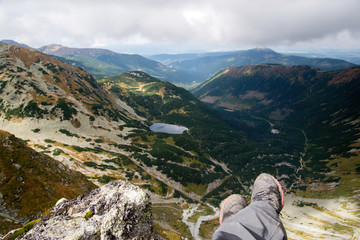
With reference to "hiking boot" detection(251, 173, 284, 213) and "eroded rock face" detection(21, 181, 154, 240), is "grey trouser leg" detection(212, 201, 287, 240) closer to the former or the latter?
"hiking boot" detection(251, 173, 284, 213)

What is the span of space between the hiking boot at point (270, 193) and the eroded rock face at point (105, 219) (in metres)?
7.17

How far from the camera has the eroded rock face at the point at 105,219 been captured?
8.80 metres

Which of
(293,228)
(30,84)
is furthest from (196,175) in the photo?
(30,84)

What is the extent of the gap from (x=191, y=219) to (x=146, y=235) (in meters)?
85.6

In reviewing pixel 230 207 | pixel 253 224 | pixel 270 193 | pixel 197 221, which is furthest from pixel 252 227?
pixel 197 221

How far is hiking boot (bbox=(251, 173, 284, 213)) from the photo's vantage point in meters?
11.3

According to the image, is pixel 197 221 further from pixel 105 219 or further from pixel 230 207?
pixel 105 219

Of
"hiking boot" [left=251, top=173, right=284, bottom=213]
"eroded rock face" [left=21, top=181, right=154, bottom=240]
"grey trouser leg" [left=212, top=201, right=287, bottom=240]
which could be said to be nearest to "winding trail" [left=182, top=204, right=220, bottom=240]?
"hiking boot" [left=251, top=173, right=284, bottom=213]

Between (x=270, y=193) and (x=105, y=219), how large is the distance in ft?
32.8

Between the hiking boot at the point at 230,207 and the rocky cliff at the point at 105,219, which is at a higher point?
the rocky cliff at the point at 105,219

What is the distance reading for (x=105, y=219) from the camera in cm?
948

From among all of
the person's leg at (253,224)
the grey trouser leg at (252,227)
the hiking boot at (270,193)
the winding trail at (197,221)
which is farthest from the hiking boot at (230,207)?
the winding trail at (197,221)

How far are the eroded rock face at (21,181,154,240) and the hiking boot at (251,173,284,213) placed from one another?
7174 millimetres

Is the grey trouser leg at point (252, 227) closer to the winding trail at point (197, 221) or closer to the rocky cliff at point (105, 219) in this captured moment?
the rocky cliff at point (105, 219)
